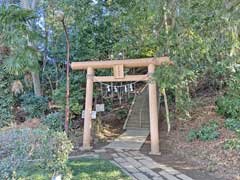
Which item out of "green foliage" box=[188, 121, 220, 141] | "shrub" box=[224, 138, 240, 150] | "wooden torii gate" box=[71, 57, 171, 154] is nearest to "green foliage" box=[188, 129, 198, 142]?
"green foliage" box=[188, 121, 220, 141]

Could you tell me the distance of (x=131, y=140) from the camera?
309 inches

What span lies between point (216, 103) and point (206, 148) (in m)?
2.12

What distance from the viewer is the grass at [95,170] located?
4752 mm

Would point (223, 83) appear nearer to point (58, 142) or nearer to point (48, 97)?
point (48, 97)

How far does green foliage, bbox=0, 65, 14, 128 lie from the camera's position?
A: 31.7ft

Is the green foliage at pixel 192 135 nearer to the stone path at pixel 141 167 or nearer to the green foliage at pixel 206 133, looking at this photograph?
the green foliage at pixel 206 133

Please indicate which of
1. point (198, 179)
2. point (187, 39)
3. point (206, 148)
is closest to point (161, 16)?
point (187, 39)

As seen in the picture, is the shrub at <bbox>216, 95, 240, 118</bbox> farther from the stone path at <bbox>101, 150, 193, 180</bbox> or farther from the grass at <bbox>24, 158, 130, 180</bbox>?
the grass at <bbox>24, 158, 130, 180</bbox>

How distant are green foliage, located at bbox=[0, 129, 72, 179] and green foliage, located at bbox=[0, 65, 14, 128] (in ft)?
20.1

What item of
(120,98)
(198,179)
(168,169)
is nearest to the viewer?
(198,179)

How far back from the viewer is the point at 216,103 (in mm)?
8125

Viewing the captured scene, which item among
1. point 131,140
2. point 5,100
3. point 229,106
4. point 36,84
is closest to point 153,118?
point 131,140

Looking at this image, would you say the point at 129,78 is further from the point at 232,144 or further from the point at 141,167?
the point at 232,144

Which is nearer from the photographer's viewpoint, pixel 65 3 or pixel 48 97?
pixel 65 3
